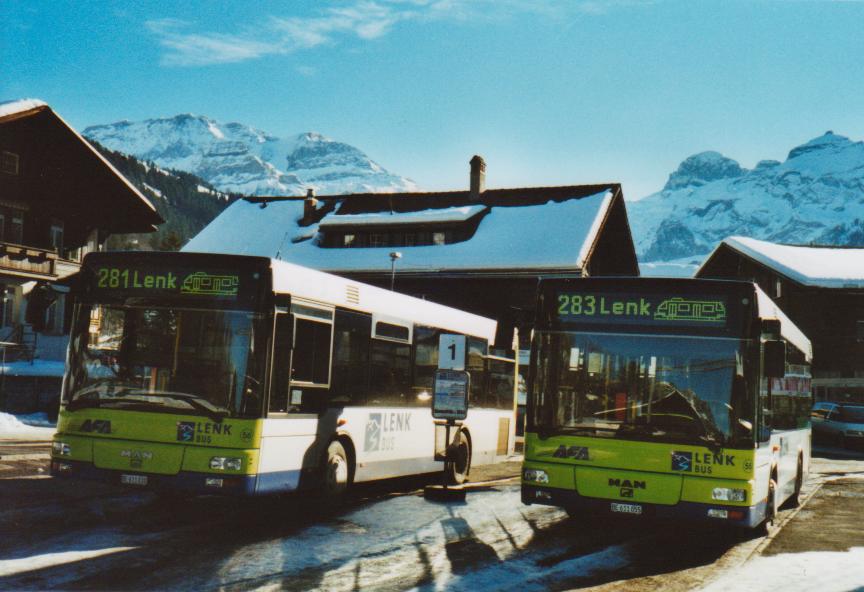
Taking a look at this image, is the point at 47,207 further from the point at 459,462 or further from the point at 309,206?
the point at 459,462

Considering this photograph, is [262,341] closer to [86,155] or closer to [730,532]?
[730,532]

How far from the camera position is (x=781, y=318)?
465 inches

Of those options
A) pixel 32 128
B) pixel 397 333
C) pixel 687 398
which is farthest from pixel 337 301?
pixel 32 128

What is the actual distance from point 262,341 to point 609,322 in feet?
11.6

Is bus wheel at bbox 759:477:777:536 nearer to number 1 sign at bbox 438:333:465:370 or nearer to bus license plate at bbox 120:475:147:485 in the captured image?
number 1 sign at bbox 438:333:465:370

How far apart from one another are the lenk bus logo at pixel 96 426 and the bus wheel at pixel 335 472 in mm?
2557

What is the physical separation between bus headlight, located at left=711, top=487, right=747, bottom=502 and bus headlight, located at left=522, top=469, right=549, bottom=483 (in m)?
1.66

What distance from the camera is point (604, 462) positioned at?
952 cm

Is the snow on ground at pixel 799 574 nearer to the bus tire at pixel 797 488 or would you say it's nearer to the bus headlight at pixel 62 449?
the bus tire at pixel 797 488

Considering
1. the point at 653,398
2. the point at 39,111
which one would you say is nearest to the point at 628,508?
the point at 653,398

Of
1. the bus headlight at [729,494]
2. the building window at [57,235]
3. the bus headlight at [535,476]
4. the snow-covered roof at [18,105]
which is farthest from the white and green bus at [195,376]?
the building window at [57,235]

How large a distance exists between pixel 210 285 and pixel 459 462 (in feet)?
22.0

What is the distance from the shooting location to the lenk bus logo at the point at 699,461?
9.13 m

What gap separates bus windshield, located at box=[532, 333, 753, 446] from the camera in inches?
363
